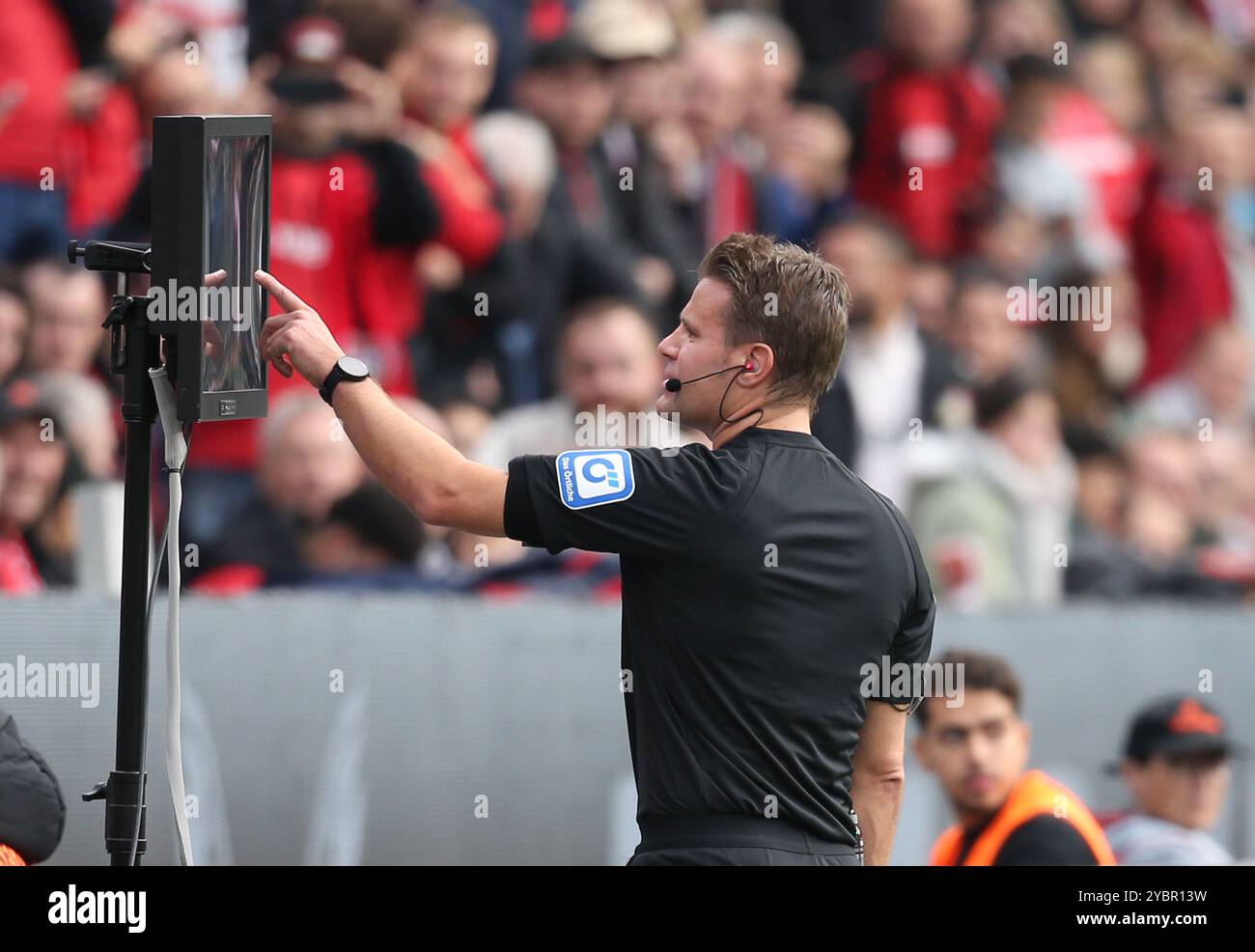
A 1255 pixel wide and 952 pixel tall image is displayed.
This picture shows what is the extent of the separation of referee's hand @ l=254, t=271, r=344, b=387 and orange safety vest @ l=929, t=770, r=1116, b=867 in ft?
6.97

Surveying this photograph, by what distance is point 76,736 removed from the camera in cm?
508

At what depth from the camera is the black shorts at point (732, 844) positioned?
324 centimetres

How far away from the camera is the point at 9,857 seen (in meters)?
3.58

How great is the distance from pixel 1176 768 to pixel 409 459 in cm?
317

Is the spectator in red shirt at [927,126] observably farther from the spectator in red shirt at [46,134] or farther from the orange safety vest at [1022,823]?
the orange safety vest at [1022,823]

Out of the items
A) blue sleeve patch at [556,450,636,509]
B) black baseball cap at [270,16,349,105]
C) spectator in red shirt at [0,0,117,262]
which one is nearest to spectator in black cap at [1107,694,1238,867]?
blue sleeve patch at [556,450,636,509]

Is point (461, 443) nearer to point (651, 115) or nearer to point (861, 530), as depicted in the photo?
point (651, 115)

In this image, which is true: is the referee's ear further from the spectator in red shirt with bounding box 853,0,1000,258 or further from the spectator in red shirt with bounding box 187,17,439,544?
the spectator in red shirt with bounding box 853,0,1000,258

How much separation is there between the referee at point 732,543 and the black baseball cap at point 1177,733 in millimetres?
2494

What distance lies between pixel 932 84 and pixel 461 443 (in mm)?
2874

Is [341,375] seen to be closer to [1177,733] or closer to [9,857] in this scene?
[9,857]

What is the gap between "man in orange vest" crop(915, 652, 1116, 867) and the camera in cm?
473

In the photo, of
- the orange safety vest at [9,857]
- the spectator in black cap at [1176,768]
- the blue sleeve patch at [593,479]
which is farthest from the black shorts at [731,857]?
the spectator in black cap at [1176,768]
